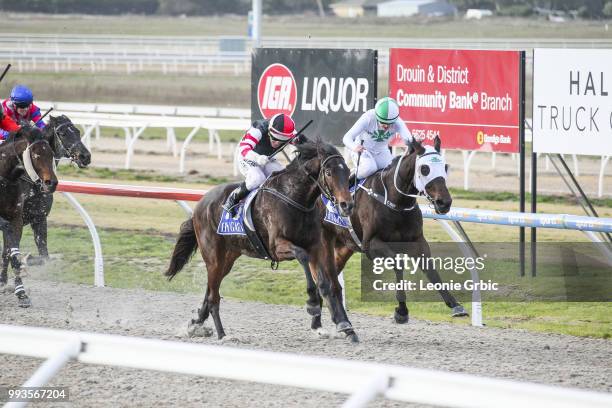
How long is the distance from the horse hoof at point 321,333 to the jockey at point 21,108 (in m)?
3.08

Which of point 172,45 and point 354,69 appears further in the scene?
point 172,45

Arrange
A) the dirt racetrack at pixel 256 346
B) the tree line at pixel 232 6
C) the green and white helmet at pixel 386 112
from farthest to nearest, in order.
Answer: the tree line at pixel 232 6 → the green and white helmet at pixel 386 112 → the dirt racetrack at pixel 256 346

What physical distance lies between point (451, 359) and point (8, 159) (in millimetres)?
3811

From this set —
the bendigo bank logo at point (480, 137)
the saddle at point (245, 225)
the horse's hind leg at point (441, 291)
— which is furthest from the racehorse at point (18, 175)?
the bendigo bank logo at point (480, 137)

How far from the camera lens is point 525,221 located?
281 inches

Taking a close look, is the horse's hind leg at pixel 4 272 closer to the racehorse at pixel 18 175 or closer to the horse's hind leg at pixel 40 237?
the racehorse at pixel 18 175

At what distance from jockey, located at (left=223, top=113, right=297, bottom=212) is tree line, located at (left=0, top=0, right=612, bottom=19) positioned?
765 centimetres

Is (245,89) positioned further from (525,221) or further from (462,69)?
(525,221)

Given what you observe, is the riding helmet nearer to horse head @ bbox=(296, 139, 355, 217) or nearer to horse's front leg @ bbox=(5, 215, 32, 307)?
horse head @ bbox=(296, 139, 355, 217)

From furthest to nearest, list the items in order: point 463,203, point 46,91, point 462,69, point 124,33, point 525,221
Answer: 1. point 124,33
2. point 46,91
3. point 463,203
4. point 462,69
5. point 525,221

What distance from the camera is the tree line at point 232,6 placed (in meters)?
21.6

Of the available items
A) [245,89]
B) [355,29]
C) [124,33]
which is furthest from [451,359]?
[355,29]

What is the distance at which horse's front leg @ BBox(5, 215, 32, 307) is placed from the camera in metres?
7.80

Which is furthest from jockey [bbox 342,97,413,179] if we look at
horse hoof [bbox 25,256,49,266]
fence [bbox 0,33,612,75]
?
fence [bbox 0,33,612,75]
